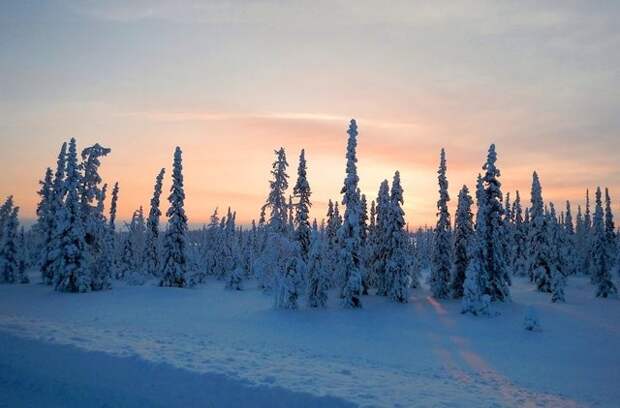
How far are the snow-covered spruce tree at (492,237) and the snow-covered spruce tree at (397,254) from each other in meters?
7.90

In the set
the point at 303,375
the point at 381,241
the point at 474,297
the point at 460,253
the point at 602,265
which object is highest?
the point at 381,241

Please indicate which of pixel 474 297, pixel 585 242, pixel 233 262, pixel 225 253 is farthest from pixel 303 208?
pixel 585 242

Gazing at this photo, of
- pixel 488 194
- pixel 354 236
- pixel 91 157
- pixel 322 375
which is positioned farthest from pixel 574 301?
pixel 91 157

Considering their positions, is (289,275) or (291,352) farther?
(289,275)

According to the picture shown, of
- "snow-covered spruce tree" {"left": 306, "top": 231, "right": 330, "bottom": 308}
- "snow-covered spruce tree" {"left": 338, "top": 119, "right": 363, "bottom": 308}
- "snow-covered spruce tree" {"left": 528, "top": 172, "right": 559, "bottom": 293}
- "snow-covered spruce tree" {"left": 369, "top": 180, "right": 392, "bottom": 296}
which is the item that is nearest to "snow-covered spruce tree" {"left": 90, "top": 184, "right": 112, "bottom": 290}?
"snow-covered spruce tree" {"left": 306, "top": 231, "right": 330, "bottom": 308}

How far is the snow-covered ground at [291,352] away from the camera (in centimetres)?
1107

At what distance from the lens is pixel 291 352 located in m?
20.4

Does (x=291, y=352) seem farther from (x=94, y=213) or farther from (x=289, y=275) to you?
(x=94, y=213)

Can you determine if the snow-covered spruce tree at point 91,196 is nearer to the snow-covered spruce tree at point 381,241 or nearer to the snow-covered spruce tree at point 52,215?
the snow-covered spruce tree at point 52,215

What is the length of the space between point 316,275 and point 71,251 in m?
25.1

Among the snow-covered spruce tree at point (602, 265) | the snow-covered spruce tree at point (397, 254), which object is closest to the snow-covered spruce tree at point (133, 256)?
the snow-covered spruce tree at point (397, 254)

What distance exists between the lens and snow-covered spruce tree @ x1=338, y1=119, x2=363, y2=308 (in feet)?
131

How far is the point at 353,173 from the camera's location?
4131 centimetres

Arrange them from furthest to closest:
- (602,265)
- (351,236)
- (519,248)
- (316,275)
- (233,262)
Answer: (519,248) < (233,262) < (602,265) < (351,236) < (316,275)
